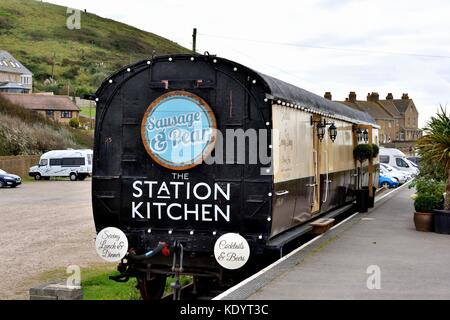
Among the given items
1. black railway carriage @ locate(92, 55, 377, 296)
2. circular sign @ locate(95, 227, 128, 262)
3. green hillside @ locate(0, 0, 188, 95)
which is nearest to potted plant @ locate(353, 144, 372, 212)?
black railway carriage @ locate(92, 55, 377, 296)

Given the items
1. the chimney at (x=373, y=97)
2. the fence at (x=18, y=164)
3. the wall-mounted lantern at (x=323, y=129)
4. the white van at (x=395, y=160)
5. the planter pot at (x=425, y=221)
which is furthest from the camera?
the chimney at (x=373, y=97)

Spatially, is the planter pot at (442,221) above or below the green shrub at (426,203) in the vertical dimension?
below

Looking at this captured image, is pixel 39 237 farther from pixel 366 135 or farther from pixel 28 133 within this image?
pixel 28 133

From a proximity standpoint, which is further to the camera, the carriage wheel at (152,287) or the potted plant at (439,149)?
the potted plant at (439,149)

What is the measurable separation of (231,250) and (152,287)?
224 cm

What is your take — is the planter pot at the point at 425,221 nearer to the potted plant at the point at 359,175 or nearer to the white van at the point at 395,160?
the potted plant at the point at 359,175

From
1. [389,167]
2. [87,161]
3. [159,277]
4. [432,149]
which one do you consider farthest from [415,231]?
[87,161]

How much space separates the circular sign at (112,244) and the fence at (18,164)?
4140 cm

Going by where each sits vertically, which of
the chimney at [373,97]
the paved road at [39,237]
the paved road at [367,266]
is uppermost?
the chimney at [373,97]

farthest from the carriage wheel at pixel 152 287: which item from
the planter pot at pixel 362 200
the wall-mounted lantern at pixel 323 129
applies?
the planter pot at pixel 362 200

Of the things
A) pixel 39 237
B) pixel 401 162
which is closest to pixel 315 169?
pixel 39 237

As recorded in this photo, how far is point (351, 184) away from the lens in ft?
62.6

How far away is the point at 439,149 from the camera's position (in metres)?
16.0

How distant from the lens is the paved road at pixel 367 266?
879 cm
